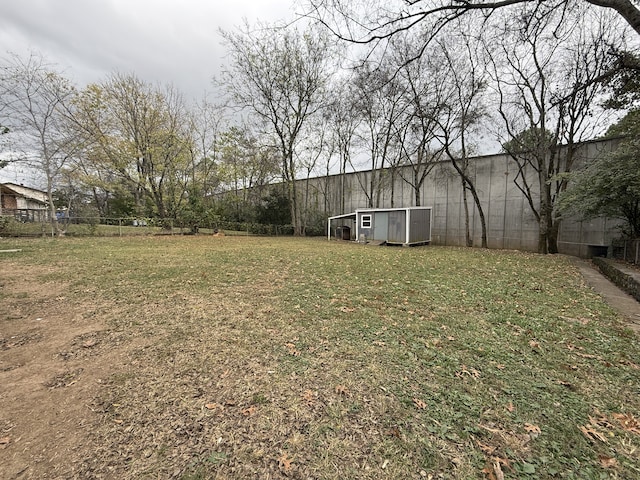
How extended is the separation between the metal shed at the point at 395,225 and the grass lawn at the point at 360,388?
32.8ft

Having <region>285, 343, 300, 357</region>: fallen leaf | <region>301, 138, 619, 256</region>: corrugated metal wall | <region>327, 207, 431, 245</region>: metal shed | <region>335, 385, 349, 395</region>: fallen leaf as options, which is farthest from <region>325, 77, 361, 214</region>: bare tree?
<region>335, 385, 349, 395</region>: fallen leaf

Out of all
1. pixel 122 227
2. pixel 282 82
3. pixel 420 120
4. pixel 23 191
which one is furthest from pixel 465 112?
pixel 23 191

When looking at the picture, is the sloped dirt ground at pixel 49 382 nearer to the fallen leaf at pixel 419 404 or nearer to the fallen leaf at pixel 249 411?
the fallen leaf at pixel 249 411

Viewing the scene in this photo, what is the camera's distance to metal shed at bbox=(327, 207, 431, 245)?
1424 cm

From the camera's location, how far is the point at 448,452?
151 cm

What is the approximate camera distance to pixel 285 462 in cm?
143

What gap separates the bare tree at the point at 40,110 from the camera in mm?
11711

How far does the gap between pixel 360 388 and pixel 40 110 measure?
18.9 meters

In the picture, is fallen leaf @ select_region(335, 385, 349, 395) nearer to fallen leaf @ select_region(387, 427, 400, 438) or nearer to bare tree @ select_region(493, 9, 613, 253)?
fallen leaf @ select_region(387, 427, 400, 438)

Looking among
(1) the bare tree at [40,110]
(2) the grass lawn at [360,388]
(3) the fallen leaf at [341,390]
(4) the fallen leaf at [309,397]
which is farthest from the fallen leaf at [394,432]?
(1) the bare tree at [40,110]

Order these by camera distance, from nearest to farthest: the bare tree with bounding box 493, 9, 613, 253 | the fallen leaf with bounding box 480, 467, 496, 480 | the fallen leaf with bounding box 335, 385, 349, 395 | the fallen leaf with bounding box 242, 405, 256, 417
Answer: the fallen leaf with bounding box 480, 467, 496, 480, the fallen leaf with bounding box 242, 405, 256, 417, the fallen leaf with bounding box 335, 385, 349, 395, the bare tree with bounding box 493, 9, 613, 253

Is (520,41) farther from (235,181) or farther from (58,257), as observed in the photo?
(235,181)

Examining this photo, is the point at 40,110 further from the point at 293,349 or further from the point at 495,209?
the point at 495,209

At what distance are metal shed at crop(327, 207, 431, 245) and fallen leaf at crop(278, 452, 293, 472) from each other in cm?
1359
